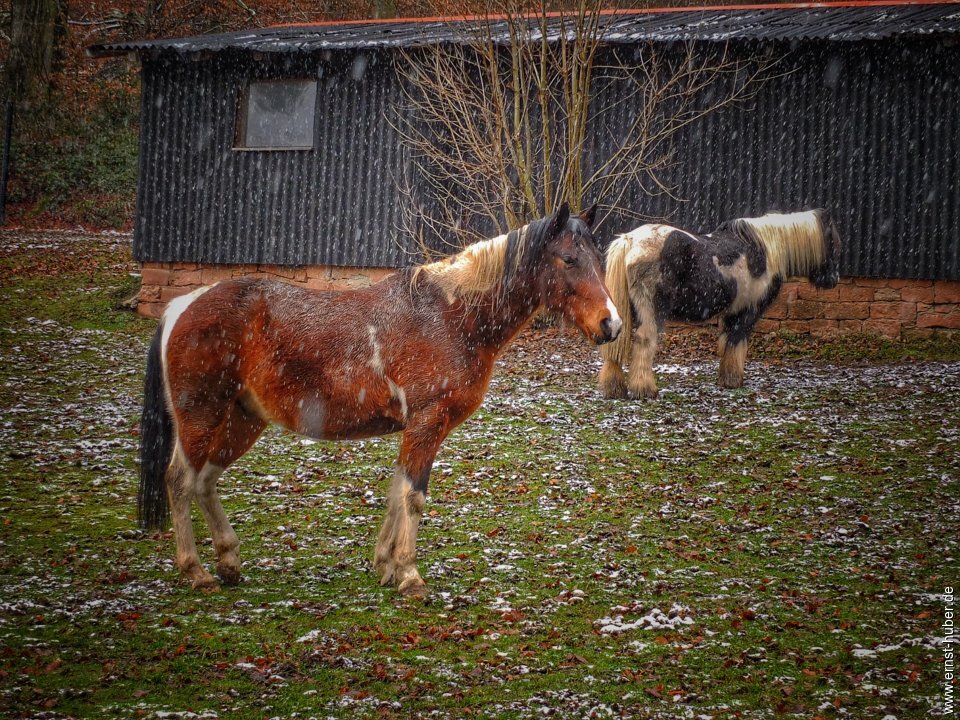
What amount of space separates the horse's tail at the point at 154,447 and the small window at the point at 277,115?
12.0 metres

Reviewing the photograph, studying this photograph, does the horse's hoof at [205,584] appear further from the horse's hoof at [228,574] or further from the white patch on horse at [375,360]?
the white patch on horse at [375,360]

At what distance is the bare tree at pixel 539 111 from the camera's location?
14.8 meters

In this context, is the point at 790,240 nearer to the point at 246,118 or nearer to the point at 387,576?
the point at 387,576

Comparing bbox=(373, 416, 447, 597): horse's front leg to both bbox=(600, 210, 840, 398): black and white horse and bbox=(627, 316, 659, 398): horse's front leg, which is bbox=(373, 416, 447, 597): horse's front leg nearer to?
bbox=(600, 210, 840, 398): black and white horse

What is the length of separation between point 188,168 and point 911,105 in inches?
515

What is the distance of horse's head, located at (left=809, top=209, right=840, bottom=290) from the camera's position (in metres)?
12.1

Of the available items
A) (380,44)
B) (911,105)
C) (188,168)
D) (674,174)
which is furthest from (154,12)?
(911,105)

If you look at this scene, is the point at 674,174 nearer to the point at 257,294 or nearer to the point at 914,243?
the point at 914,243

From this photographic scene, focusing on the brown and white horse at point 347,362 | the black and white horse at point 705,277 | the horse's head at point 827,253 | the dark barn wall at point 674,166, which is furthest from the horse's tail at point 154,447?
the dark barn wall at point 674,166

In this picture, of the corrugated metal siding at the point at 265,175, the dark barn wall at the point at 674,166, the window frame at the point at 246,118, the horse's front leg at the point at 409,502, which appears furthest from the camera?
the window frame at the point at 246,118

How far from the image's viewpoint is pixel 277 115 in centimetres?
1711

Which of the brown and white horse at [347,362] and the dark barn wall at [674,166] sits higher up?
the dark barn wall at [674,166]

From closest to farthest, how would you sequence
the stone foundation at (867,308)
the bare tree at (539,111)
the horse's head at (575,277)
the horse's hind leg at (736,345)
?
the horse's head at (575,277) < the horse's hind leg at (736,345) < the stone foundation at (867,308) < the bare tree at (539,111)

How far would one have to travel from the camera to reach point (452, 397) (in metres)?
5.54
